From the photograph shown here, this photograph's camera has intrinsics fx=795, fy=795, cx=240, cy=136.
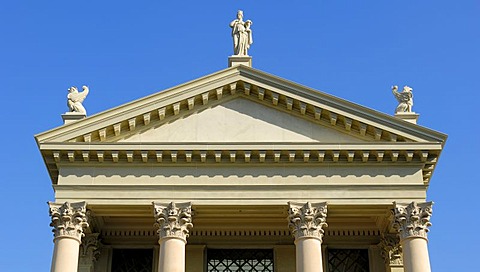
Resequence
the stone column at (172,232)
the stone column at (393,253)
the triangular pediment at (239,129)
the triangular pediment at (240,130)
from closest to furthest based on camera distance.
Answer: the stone column at (172,232), the triangular pediment at (240,130), the triangular pediment at (239,129), the stone column at (393,253)

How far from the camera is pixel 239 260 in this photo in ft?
107

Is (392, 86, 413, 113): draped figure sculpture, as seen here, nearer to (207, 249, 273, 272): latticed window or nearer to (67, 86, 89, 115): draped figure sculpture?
(207, 249, 273, 272): latticed window

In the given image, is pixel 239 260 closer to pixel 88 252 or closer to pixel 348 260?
pixel 348 260

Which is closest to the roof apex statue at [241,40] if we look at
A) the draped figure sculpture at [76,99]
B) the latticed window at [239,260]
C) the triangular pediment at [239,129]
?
the triangular pediment at [239,129]

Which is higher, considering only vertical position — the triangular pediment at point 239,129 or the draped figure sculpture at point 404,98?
the draped figure sculpture at point 404,98

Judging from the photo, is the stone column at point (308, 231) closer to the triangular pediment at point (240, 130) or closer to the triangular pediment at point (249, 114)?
the triangular pediment at point (240, 130)

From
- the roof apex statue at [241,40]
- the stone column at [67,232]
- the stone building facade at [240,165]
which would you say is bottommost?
the stone column at [67,232]

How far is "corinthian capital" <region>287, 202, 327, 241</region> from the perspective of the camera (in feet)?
92.1

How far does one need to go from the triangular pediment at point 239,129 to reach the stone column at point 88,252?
14.1 ft

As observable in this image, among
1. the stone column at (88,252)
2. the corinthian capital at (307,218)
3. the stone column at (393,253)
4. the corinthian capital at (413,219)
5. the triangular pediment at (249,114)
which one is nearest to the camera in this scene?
the corinthian capital at (413,219)

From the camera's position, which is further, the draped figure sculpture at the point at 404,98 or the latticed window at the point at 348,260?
the latticed window at the point at 348,260

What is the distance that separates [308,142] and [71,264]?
9450mm

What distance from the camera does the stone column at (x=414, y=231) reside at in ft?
90.2

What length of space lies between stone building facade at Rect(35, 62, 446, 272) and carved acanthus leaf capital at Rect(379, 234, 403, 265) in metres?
0.94
